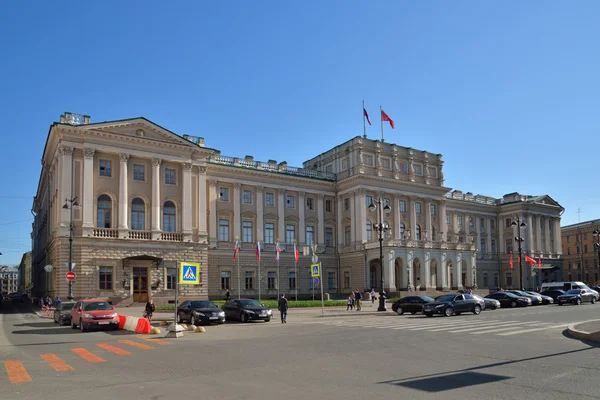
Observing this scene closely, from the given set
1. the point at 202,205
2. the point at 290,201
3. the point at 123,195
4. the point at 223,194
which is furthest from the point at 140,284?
the point at 290,201

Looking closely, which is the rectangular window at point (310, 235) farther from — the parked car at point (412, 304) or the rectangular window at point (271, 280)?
the parked car at point (412, 304)

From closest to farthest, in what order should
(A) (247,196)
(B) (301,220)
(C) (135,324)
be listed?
(C) (135,324) → (A) (247,196) → (B) (301,220)

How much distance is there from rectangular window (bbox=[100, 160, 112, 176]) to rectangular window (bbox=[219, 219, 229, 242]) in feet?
46.1

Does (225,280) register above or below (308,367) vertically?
above

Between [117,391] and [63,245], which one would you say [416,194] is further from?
[117,391]

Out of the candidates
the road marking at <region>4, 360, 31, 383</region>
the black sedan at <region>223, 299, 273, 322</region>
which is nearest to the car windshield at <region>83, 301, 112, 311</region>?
the black sedan at <region>223, 299, 273, 322</region>

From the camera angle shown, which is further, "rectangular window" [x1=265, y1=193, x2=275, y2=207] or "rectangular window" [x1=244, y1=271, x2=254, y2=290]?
"rectangular window" [x1=265, y1=193, x2=275, y2=207]

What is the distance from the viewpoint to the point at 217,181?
5825 centimetres

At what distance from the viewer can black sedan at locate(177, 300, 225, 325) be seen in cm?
2939

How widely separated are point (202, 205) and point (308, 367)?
41.4 m

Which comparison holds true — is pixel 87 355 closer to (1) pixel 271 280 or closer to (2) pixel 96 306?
(2) pixel 96 306

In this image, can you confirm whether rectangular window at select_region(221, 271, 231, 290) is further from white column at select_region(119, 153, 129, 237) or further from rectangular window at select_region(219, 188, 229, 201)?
white column at select_region(119, 153, 129, 237)

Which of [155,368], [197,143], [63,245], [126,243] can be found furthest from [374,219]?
[155,368]

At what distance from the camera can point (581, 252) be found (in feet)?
369
